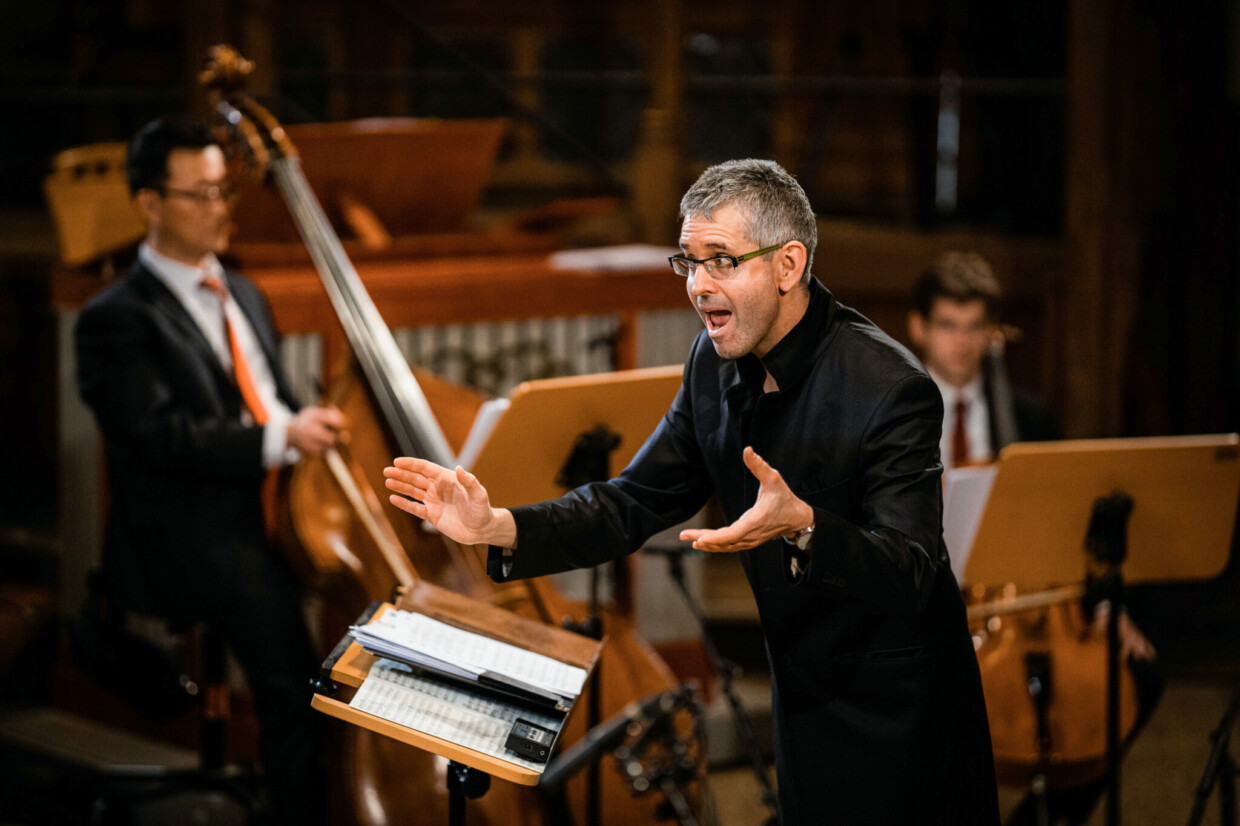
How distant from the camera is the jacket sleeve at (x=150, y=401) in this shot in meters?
3.08

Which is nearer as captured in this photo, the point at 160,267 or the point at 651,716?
the point at 651,716

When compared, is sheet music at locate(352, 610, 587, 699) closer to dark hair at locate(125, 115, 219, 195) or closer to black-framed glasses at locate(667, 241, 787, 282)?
black-framed glasses at locate(667, 241, 787, 282)

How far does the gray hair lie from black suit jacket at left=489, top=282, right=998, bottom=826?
0.41 feet

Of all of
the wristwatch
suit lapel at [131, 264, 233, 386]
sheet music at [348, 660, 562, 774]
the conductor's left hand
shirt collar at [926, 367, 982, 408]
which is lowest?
sheet music at [348, 660, 562, 774]

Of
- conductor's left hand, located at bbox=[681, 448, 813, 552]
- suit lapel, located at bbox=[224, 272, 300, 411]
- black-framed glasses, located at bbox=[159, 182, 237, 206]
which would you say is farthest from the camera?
suit lapel, located at bbox=[224, 272, 300, 411]

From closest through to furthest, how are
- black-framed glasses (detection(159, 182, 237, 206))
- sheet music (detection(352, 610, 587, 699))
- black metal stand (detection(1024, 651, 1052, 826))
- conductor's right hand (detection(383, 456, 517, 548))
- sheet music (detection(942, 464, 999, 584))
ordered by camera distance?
conductor's right hand (detection(383, 456, 517, 548))
sheet music (detection(352, 610, 587, 699))
sheet music (detection(942, 464, 999, 584))
black metal stand (detection(1024, 651, 1052, 826))
black-framed glasses (detection(159, 182, 237, 206))

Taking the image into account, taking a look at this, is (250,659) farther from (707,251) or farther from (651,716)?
(707,251)

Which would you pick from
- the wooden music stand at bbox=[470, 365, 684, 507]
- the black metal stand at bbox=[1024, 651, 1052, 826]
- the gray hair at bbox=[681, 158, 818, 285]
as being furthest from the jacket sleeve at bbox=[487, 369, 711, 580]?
the black metal stand at bbox=[1024, 651, 1052, 826]

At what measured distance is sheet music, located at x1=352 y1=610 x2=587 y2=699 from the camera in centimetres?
189

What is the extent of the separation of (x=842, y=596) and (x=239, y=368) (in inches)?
76.6

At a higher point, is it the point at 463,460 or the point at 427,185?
the point at 427,185

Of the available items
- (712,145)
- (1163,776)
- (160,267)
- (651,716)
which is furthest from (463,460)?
(712,145)

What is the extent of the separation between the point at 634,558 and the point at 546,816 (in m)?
1.47

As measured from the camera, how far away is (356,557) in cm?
288
